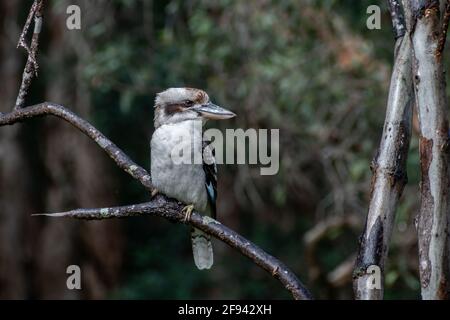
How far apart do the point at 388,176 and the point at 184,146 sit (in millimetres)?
1355

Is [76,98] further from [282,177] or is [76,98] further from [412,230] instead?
[412,230]

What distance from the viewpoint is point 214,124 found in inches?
273

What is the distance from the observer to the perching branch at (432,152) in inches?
83.1

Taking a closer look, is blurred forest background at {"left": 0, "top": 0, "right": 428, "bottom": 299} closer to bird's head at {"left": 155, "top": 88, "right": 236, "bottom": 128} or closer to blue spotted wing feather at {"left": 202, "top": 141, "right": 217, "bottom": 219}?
blue spotted wing feather at {"left": 202, "top": 141, "right": 217, "bottom": 219}

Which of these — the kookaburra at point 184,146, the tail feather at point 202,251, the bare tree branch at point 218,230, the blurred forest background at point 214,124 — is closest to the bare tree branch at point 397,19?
the bare tree branch at point 218,230

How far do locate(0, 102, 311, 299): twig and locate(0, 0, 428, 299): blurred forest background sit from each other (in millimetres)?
3146

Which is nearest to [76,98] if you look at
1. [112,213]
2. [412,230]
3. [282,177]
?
[282,177]

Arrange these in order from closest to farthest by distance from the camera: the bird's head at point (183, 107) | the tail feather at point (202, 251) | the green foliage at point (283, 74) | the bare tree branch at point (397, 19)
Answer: the bare tree branch at point (397, 19) → the bird's head at point (183, 107) → the tail feather at point (202, 251) → the green foliage at point (283, 74)

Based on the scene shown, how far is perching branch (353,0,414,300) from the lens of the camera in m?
2.20

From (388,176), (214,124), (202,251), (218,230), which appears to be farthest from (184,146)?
(214,124)

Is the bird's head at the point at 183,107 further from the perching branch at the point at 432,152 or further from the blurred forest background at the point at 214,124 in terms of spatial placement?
the blurred forest background at the point at 214,124

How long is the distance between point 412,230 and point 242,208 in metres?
2.70

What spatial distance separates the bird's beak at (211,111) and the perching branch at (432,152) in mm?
1303

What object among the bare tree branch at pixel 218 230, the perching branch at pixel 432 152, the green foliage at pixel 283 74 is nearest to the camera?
the perching branch at pixel 432 152
